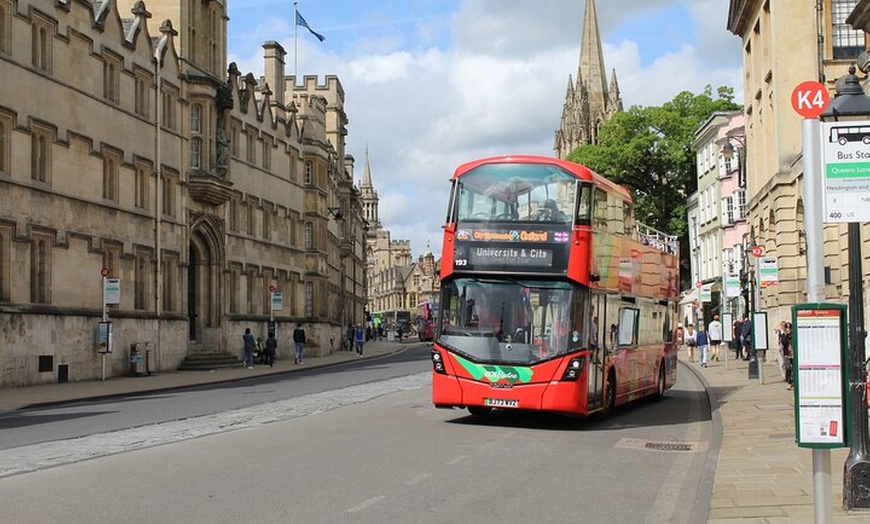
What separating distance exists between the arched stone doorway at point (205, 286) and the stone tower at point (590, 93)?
89.9 meters

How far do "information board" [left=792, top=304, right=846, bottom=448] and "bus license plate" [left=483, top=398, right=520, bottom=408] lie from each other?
9.82 meters

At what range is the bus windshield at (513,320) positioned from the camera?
18281 mm

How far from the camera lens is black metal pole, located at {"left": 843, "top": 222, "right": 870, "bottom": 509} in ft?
32.1

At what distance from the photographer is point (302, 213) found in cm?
6328

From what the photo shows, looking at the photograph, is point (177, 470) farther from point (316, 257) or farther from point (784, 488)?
point (316, 257)

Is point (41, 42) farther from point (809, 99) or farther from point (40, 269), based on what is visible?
point (809, 99)

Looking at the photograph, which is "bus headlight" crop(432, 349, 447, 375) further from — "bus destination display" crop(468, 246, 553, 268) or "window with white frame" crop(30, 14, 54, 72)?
"window with white frame" crop(30, 14, 54, 72)

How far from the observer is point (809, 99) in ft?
29.3

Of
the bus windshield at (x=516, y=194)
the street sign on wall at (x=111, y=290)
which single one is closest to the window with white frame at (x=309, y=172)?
the street sign on wall at (x=111, y=290)

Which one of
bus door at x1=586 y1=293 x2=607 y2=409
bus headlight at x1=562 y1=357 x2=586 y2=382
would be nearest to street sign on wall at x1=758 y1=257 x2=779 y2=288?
bus door at x1=586 y1=293 x2=607 y2=409

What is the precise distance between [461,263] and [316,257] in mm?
46217

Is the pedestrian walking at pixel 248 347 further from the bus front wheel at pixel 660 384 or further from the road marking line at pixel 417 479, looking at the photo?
the road marking line at pixel 417 479

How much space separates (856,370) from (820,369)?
1506 mm

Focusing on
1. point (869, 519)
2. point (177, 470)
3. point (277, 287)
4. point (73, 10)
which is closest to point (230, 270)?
point (277, 287)
